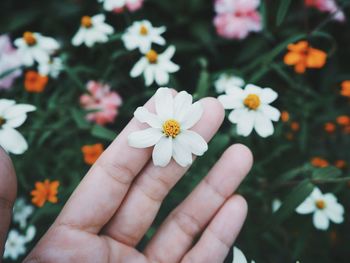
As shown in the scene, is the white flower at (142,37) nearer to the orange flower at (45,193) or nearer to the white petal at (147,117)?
the white petal at (147,117)

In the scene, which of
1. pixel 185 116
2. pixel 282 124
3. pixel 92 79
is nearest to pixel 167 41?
pixel 92 79

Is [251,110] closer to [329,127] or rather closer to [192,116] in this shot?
[192,116]

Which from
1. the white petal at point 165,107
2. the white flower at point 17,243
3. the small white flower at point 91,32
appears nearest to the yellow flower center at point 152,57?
the small white flower at point 91,32

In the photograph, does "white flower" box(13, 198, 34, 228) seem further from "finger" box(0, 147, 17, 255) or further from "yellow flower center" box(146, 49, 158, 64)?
"yellow flower center" box(146, 49, 158, 64)

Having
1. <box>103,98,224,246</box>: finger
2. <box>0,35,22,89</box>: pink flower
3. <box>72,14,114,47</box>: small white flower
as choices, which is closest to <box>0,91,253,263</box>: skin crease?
<box>103,98,224,246</box>: finger

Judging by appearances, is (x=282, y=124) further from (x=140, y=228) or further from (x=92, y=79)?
(x=92, y=79)

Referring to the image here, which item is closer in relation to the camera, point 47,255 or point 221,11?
point 47,255
